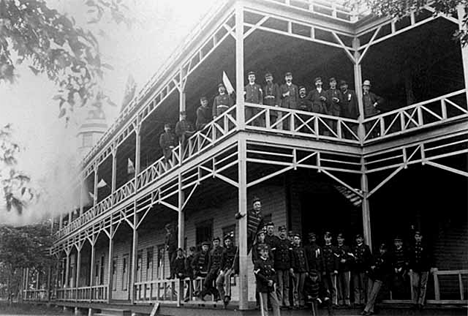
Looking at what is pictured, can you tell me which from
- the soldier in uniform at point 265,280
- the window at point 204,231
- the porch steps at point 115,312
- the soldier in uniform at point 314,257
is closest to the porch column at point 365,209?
the soldier in uniform at point 314,257

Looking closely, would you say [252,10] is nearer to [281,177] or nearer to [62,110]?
[281,177]

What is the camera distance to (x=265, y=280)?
11.5 metres

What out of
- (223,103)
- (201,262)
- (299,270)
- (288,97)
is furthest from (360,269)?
(223,103)

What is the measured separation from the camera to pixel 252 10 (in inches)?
546

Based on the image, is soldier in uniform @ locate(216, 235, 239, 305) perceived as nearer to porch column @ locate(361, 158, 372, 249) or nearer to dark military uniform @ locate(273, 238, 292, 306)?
dark military uniform @ locate(273, 238, 292, 306)

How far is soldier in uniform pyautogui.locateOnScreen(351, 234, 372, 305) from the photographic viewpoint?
1324cm

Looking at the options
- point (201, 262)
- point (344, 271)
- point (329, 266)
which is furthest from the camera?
point (201, 262)

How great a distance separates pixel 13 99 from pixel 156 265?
2338cm

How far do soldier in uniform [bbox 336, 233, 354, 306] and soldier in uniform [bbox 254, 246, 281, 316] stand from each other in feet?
7.08

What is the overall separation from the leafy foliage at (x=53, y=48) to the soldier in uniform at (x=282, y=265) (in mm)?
8343

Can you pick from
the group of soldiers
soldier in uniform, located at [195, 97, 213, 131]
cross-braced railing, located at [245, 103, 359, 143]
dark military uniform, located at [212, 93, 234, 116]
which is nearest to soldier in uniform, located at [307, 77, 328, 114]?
the group of soldiers

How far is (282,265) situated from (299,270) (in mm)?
459

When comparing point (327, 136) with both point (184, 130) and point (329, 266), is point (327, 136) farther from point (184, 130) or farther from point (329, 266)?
point (184, 130)

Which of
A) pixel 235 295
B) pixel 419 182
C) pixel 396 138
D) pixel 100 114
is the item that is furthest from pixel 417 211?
pixel 100 114
